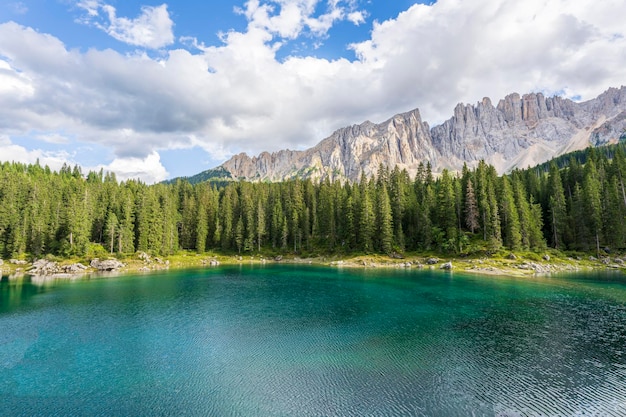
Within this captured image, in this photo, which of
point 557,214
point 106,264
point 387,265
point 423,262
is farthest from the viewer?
point 557,214

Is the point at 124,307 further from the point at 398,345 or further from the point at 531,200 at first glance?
the point at 531,200

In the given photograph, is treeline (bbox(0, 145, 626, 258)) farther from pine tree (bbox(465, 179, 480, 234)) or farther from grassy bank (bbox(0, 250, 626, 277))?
grassy bank (bbox(0, 250, 626, 277))

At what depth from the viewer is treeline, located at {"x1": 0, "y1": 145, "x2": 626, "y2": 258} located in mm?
93938

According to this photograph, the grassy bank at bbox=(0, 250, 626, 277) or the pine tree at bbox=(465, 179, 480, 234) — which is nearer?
the grassy bank at bbox=(0, 250, 626, 277)

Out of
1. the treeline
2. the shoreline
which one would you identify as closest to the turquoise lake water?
the shoreline

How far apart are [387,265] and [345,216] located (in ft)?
101

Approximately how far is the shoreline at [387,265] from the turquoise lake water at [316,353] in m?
25.7

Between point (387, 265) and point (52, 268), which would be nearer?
point (52, 268)

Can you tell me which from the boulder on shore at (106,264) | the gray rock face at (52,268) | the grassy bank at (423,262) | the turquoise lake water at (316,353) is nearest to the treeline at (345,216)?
the grassy bank at (423,262)

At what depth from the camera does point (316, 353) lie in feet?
92.9

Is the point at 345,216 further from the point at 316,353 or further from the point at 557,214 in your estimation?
the point at 316,353

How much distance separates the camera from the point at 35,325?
37125mm

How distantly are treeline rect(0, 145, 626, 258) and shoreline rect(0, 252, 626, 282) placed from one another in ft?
19.3

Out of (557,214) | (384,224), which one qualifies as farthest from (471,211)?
(384,224)
